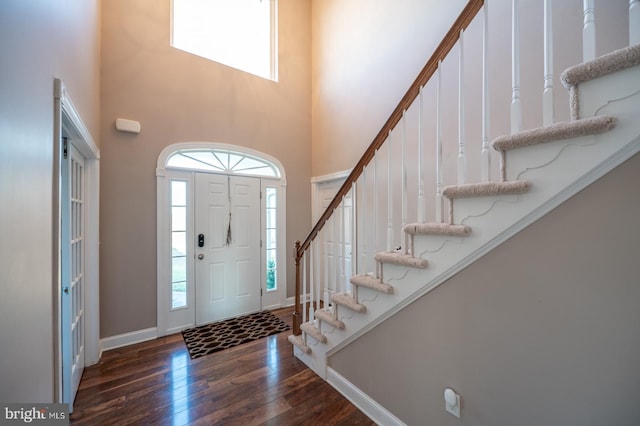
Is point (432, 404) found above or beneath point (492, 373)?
beneath

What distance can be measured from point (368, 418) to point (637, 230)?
181 cm

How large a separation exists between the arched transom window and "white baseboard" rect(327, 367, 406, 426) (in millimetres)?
2706

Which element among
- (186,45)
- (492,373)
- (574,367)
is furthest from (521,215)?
(186,45)

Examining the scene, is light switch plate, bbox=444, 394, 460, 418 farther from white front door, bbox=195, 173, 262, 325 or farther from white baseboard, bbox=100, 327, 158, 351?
white baseboard, bbox=100, 327, 158, 351

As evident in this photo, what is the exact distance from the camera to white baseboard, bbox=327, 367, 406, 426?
1.67m

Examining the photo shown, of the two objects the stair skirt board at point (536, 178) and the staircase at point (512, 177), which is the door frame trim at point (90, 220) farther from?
the stair skirt board at point (536, 178)

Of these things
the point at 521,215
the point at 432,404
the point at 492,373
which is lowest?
the point at 432,404

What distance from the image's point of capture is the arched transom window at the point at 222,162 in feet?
10.4

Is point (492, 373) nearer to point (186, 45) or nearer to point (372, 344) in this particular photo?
point (372, 344)

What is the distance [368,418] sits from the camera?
5.76ft

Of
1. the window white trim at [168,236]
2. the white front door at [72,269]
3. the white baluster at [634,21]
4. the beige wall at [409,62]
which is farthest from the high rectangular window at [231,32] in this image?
the white baluster at [634,21]

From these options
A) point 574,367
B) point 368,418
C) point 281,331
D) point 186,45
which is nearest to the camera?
point 574,367

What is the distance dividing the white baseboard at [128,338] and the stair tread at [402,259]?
286 cm

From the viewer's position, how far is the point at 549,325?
1051 mm
